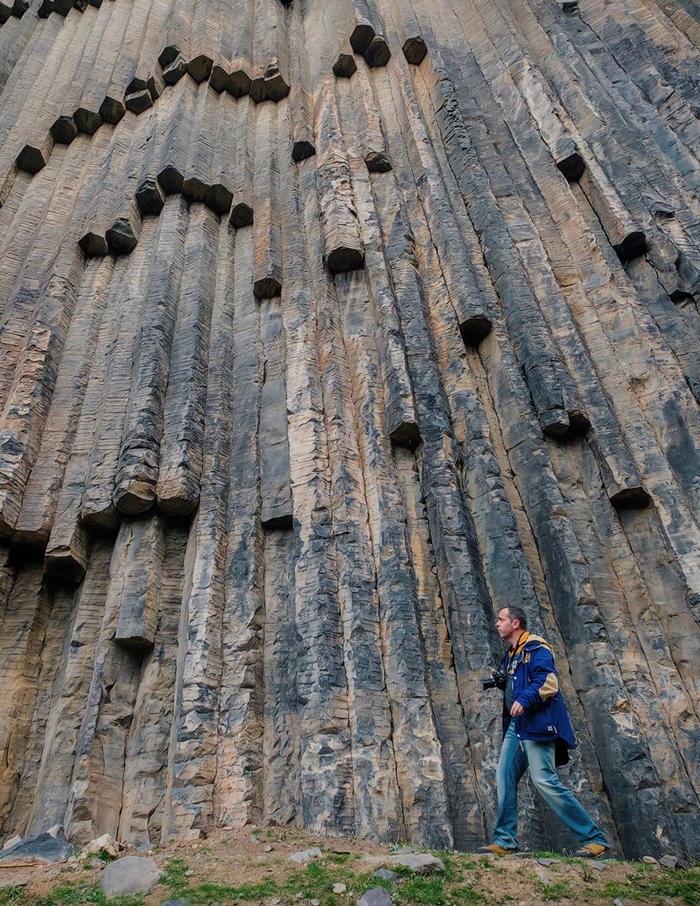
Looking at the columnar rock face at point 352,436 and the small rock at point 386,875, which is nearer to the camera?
the small rock at point 386,875

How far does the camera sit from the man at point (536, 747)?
4.04 meters

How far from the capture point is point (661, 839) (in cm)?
439

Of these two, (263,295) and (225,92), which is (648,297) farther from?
(225,92)

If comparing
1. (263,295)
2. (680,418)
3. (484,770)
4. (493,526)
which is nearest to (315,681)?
(484,770)

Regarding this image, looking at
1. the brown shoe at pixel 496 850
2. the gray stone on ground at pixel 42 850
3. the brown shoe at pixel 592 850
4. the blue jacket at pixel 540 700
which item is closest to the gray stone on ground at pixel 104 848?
the gray stone on ground at pixel 42 850

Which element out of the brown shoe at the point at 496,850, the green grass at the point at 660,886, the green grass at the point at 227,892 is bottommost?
the green grass at the point at 660,886

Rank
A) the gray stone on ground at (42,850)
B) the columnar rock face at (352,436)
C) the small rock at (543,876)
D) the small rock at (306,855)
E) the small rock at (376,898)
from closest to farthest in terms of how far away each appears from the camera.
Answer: the small rock at (376,898) < the small rock at (543,876) < the small rock at (306,855) < the gray stone on ground at (42,850) < the columnar rock face at (352,436)

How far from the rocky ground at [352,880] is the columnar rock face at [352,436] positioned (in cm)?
64

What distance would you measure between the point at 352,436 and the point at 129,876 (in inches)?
154

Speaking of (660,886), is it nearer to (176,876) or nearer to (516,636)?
(516,636)

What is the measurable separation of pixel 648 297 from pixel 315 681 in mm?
5740

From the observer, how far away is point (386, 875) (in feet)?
11.7

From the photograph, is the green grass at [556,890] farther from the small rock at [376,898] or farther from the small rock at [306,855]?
the small rock at [306,855]

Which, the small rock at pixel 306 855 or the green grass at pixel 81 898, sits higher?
the small rock at pixel 306 855
